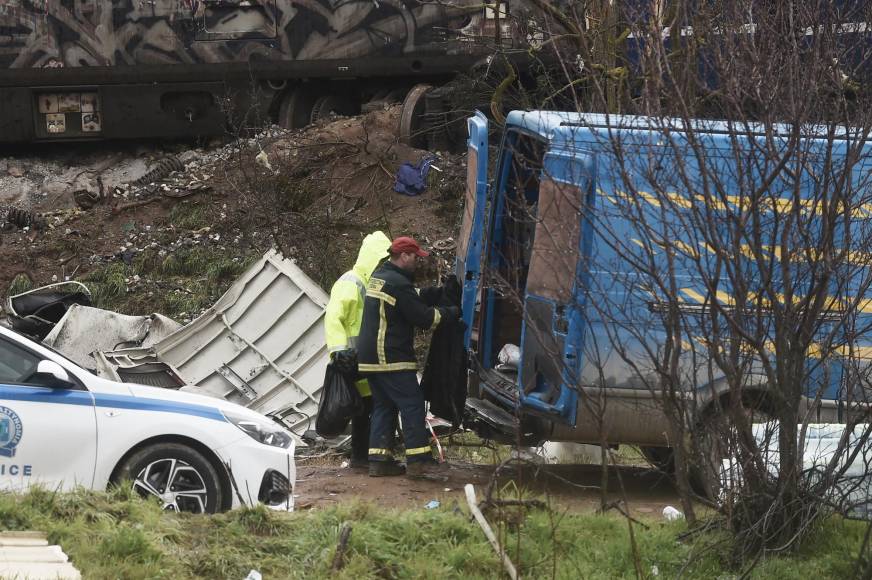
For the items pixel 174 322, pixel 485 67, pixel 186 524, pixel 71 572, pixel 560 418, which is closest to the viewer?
pixel 71 572

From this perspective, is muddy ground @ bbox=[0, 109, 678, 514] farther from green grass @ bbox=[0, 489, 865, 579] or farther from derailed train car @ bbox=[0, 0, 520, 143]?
green grass @ bbox=[0, 489, 865, 579]

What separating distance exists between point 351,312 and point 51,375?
2.29 meters

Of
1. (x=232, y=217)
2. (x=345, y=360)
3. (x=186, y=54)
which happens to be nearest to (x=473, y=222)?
(x=345, y=360)

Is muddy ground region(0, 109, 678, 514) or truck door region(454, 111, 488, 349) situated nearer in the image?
truck door region(454, 111, 488, 349)

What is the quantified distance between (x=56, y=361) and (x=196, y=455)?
92 centimetres

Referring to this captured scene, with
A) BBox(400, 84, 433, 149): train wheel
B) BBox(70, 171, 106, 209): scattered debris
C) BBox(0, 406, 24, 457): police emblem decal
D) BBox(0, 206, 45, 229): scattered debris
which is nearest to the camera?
BBox(0, 406, 24, 457): police emblem decal

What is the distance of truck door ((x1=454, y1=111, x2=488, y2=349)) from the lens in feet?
26.2

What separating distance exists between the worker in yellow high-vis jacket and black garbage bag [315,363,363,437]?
83mm

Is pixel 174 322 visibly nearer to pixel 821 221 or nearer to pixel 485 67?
pixel 485 67

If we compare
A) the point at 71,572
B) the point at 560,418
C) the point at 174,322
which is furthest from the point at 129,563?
the point at 174,322

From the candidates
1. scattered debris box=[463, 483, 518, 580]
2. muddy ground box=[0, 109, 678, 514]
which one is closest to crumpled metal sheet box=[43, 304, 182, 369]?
muddy ground box=[0, 109, 678, 514]

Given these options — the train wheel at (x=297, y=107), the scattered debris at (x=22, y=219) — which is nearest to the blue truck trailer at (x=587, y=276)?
the scattered debris at (x=22, y=219)

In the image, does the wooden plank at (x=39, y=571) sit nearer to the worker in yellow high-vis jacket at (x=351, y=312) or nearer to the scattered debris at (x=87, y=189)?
the worker in yellow high-vis jacket at (x=351, y=312)

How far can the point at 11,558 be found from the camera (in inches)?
208
